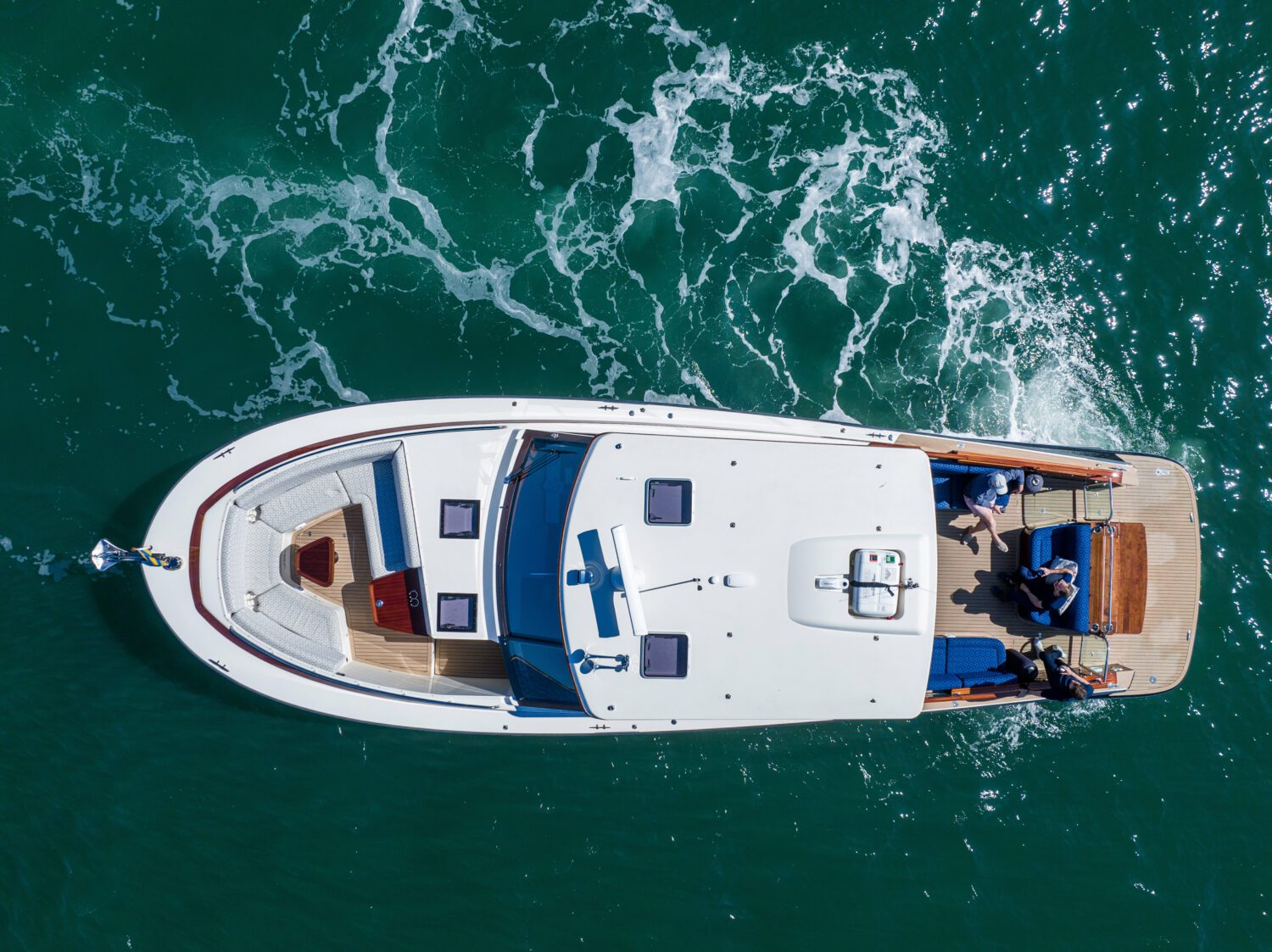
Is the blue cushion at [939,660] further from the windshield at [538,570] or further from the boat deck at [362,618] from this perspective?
the boat deck at [362,618]

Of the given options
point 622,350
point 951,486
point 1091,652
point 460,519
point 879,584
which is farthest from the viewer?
point 622,350

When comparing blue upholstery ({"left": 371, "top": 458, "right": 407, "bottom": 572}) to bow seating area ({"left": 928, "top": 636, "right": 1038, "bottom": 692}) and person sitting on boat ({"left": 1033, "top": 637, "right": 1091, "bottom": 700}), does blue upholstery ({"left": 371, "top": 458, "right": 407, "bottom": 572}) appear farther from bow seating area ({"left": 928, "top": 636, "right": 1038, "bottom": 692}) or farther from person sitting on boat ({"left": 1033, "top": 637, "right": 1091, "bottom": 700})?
person sitting on boat ({"left": 1033, "top": 637, "right": 1091, "bottom": 700})

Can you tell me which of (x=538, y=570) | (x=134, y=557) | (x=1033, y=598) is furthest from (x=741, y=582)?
(x=134, y=557)

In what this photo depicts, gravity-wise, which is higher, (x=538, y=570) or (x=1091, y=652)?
(x=538, y=570)

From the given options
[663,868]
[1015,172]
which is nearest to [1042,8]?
[1015,172]

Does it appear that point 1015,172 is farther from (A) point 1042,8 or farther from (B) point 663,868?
(B) point 663,868

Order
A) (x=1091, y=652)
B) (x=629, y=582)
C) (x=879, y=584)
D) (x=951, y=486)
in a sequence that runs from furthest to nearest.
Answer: (x=1091, y=652), (x=951, y=486), (x=879, y=584), (x=629, y=582)

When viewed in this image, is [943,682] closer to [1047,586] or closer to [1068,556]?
[1047,586]
